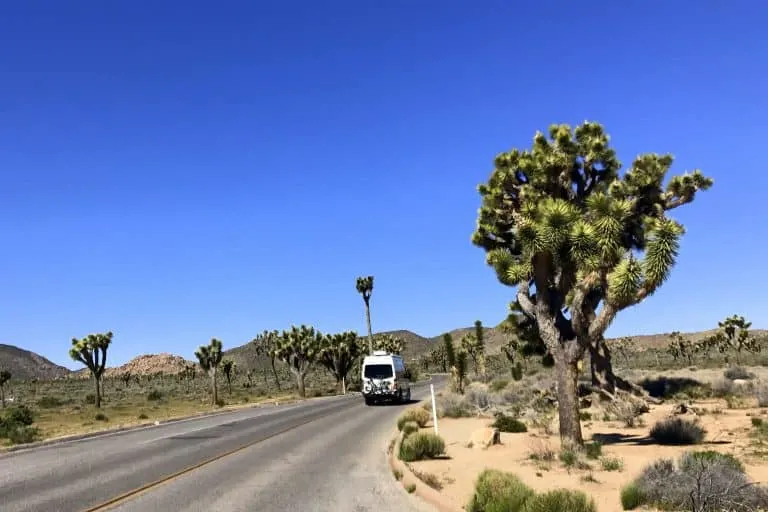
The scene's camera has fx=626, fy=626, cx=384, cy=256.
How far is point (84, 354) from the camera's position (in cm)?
4962

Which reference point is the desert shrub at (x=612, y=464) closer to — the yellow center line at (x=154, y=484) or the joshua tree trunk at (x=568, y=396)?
the joshua tree trunk at (x=568, y=396)

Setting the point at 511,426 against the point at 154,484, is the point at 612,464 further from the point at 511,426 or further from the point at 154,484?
the point at 154,484

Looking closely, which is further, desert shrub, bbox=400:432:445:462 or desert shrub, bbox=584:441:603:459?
desert shrub, bbox=400:432:445:462

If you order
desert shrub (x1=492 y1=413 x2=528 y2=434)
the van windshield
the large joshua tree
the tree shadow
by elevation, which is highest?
the large joshua tree

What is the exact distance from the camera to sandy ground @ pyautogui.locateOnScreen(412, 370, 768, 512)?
1028 cm

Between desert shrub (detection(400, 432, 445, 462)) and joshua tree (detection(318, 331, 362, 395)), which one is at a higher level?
joshua tree (detection(318, 331, 362, 395))

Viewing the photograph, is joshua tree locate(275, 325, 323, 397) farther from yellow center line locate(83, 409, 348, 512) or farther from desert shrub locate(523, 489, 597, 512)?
desert shrub locate(523, 489, 597, 512)

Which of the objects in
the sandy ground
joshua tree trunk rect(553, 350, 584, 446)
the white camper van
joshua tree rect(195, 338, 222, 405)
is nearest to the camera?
the sandy ground

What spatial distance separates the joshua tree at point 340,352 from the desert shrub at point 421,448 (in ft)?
152

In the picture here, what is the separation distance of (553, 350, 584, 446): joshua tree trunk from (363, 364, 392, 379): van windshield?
73.3 ft

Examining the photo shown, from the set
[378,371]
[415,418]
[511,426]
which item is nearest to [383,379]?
[378,371]

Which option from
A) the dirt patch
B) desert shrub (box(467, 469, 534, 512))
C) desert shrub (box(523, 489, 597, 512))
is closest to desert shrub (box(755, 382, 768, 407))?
the dirt patch

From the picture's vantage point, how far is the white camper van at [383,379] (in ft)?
117

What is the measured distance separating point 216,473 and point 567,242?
909cm
